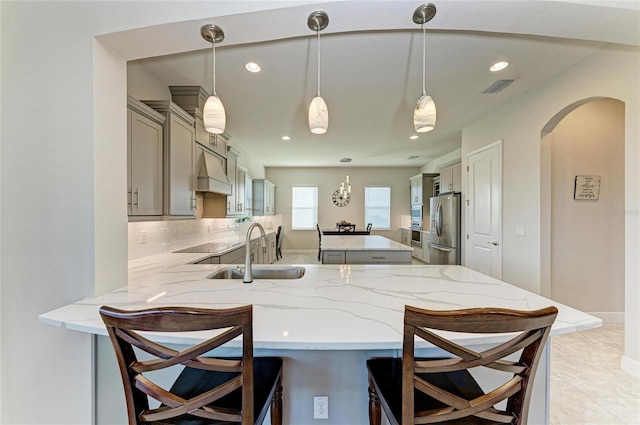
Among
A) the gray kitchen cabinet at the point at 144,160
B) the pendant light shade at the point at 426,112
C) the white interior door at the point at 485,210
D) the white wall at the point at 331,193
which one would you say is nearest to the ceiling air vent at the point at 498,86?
the white interior door at the point at 485,210

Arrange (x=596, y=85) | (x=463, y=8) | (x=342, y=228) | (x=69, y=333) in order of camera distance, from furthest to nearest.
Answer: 1. (x=342, y=228)
2. (x=596, y=85)
3. (x=463, y=8)
4. (x=69, y=333)

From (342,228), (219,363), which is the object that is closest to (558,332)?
(219,363)

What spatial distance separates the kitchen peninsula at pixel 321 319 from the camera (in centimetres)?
91

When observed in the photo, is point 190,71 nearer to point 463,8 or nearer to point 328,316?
point 463,8

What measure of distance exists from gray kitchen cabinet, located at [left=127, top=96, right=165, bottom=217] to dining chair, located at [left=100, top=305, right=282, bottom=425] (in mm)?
1371

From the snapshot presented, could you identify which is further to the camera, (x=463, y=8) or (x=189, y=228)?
(x=189, y=228)

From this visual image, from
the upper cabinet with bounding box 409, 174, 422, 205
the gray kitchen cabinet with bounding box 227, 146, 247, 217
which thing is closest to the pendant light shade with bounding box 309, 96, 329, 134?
the gray kitchen cabinet with bounding box 227, 146, 247, 217

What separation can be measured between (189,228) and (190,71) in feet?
6.57

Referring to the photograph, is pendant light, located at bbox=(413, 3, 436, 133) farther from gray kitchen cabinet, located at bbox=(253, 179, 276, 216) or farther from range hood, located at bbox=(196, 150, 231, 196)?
gray kitchen cabinet, located at bbox=(253, 179, 276, 216)

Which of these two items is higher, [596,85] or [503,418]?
[596,85]

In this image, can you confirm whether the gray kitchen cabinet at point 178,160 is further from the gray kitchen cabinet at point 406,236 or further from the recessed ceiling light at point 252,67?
the gray kitchen cabinet at point 406,236

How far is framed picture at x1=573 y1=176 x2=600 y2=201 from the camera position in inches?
117

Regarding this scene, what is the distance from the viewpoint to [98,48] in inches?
53.7

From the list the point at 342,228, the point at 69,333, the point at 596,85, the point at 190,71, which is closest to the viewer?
the point at 69,333
